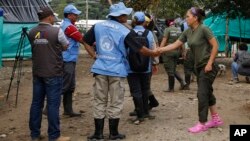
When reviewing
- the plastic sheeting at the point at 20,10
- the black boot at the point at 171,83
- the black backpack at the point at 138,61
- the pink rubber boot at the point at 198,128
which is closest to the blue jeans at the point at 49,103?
the black backpack at the point at 138,61

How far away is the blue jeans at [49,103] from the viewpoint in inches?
246

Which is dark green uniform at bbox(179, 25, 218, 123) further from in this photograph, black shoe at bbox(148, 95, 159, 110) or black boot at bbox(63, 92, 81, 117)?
black boot at bbox(63, 92, 81, 117)

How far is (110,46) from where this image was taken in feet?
20.6

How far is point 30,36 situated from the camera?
6277 millimetres

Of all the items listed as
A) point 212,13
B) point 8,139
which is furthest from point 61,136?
point 212,13

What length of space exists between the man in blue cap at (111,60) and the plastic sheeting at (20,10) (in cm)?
1244

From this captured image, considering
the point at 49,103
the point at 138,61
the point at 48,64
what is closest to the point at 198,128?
the point at 138,61

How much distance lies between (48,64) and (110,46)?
89 centimetres

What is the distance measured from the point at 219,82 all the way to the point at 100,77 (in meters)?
7.57

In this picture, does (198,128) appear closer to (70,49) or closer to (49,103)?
(49,103)

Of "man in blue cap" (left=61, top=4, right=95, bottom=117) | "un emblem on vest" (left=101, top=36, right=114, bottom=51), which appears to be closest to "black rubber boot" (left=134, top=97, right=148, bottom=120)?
"man in blue cap" (left=61, top=4, right=95, bottom=117)

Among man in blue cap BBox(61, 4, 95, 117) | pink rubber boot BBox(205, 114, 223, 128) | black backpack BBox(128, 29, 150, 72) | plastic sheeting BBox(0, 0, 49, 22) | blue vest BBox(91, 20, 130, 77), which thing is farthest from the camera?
plastic sheeting BBox(0, 0, 49, 22)

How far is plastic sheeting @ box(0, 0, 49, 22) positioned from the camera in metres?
18.3

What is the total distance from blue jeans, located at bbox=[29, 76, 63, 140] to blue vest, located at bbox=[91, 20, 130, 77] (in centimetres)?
64
